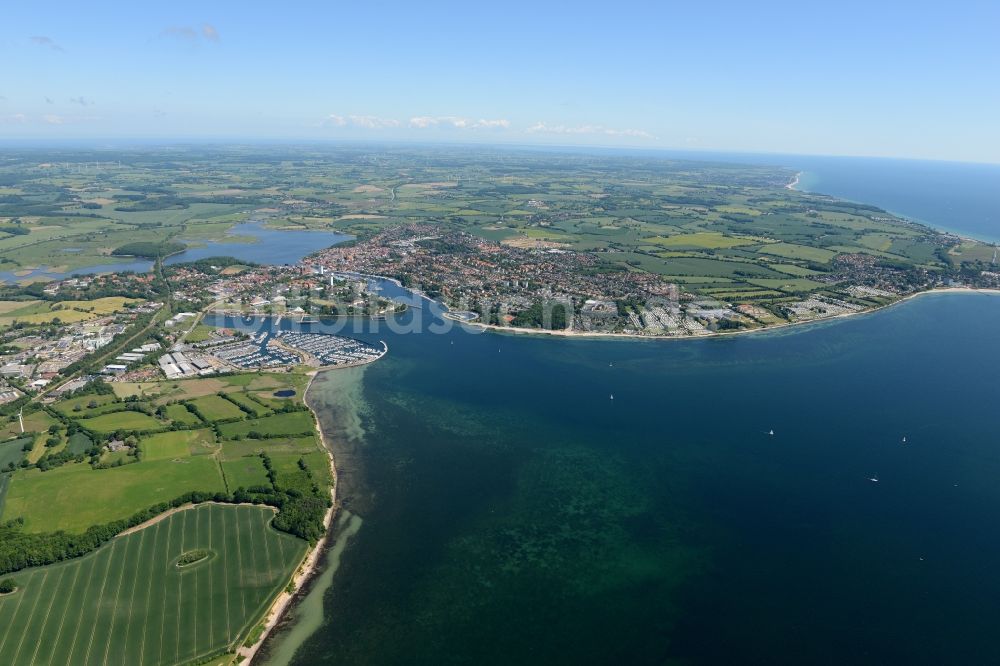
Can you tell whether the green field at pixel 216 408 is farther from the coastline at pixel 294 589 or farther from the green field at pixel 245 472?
the coastline at pixel 294 589

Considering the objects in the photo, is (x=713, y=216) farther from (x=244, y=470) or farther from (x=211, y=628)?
(x=211, y=628)

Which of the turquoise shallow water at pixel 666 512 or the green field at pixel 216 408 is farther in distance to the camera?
the green field at pixel 216 408

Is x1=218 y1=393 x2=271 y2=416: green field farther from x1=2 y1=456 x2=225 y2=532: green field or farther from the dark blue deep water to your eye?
x1=2 y1=456 x2=225 y2=532: green field

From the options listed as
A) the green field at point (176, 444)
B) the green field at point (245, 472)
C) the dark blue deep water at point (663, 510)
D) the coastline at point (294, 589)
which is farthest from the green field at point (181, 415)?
the coastline at point (294, 589)

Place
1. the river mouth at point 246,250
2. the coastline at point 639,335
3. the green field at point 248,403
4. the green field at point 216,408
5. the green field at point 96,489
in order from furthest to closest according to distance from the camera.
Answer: the river mouth at point 246,250
the coastline at point 639,335
the green field at point 248,403
the green field at point 216,408
the green field at point 96,489

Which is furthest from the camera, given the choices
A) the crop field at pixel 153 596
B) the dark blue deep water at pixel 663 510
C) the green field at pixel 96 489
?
the green field at pixel 96 489
